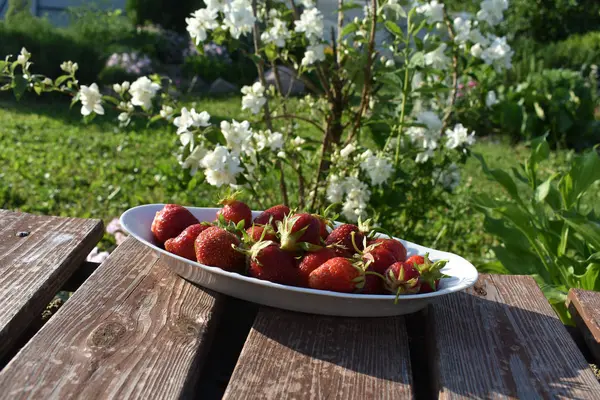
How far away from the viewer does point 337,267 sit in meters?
1.08

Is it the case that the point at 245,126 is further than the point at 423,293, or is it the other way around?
the point at 245,126

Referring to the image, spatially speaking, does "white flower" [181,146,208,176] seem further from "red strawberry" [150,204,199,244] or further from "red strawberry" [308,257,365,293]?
"red strawberry" [308,257,365,293]

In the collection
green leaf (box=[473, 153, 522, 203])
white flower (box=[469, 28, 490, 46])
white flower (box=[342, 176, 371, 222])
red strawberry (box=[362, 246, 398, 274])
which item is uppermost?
red strawberry (box=[362, 246, 398, 274])

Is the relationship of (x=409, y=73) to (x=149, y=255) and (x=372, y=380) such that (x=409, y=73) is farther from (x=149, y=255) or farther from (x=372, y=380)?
(x=372, y=380)

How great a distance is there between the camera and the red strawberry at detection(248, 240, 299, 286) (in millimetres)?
1097

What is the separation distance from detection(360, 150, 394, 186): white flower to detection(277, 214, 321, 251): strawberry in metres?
0.96

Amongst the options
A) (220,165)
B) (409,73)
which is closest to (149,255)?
(220,165)

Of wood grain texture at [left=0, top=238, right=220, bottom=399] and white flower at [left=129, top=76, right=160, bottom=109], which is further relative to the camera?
white flower at [left=129, top=76, right=160, bottom=109]

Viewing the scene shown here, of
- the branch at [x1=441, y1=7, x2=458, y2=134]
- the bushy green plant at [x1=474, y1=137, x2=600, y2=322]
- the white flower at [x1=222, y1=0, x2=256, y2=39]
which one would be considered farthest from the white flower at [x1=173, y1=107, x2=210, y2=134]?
the branch at [x1=441, y1=7, x2=458, y2=134]

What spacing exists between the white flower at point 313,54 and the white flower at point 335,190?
0.37 metres

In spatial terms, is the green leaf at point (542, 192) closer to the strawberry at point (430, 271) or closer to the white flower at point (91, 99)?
the strawberry at point (430, 271)

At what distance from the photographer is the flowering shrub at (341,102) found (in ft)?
6.59

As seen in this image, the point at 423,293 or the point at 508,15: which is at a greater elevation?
the point at 423,293

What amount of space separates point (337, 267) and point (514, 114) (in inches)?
199
